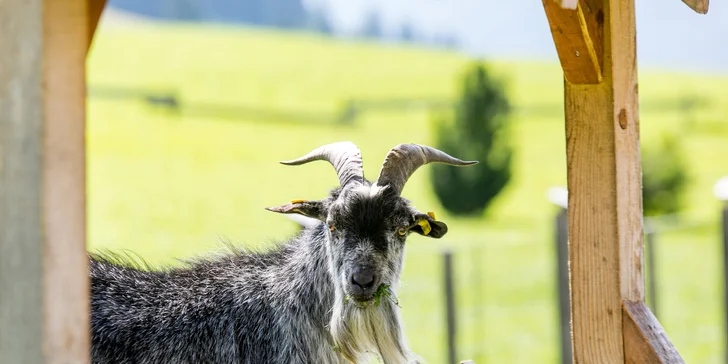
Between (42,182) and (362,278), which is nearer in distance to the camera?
(42,182)

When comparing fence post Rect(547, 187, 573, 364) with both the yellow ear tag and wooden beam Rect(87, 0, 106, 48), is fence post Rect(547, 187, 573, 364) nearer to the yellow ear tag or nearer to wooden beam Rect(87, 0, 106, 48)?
the yellow ear tag

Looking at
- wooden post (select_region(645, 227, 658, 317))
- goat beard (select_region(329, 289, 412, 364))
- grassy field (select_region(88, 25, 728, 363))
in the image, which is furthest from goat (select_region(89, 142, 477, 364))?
grassy field (select_region(88, 25, 728, 363))

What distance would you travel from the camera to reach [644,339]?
11.6 ft

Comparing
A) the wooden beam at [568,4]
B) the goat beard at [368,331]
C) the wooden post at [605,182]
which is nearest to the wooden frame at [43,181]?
the wooden beam at [568,4]

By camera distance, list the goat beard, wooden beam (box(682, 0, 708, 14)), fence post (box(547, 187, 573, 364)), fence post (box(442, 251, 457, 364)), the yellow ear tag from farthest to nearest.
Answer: fence post (box(442, 251, 457, 364)), fence post (box(547, 187, 573, 364)), the yellow ear tag, the goat beard, wooden beam (box(682, 0, 708, 14))

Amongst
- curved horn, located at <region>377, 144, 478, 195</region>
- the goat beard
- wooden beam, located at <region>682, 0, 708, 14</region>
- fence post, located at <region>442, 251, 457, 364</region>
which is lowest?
fence post, located at <region>442, 251, 457, 364</region>

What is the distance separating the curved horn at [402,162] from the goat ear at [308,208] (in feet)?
1.27

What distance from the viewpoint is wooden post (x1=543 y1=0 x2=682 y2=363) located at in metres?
3.68

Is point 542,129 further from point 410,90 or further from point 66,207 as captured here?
point 66,207

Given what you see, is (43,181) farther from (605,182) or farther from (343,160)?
(343,160)

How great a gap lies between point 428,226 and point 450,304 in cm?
665

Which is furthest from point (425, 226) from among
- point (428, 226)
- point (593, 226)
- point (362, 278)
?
point (593, 226)

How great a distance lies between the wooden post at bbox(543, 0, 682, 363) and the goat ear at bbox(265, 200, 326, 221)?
5.61 feet

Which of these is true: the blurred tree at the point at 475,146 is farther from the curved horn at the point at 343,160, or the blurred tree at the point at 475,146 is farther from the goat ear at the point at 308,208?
the goat ear at the point at 308,208
